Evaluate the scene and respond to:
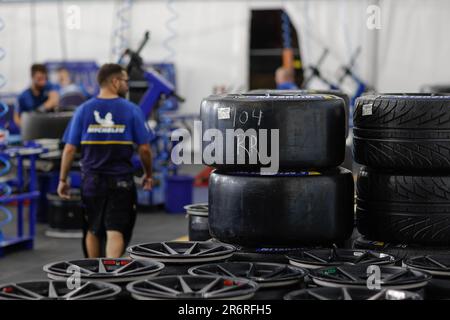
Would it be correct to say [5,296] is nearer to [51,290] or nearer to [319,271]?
[51,290]

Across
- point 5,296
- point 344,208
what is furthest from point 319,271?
point 5,296

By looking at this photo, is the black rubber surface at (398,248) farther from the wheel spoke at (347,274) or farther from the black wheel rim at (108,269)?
the black wheel rim at (108,269)

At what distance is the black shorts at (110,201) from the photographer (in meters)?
5.99

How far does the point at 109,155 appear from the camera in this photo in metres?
5.92

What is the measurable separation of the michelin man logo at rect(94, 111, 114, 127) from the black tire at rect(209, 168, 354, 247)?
2.26m

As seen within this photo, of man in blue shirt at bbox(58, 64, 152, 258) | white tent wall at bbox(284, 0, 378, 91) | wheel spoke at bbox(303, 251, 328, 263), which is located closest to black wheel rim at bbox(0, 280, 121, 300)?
wheel spoke at bbox(303, 251, 328, 263)

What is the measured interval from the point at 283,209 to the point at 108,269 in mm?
815

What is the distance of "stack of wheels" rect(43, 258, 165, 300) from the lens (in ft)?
9.92

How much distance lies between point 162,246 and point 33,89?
22.1 feet

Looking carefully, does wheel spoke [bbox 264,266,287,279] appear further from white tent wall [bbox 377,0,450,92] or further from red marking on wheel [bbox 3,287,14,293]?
white tent wall [bbox 377,0,450,92]

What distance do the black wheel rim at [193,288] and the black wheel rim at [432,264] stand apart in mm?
691

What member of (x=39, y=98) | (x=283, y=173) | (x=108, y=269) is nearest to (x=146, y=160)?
(x=283, y=173)

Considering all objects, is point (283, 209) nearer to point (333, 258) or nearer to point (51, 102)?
point (333, 258)

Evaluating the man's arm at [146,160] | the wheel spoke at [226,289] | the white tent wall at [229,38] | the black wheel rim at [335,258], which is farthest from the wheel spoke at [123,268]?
the white tent wall at [229,38]
